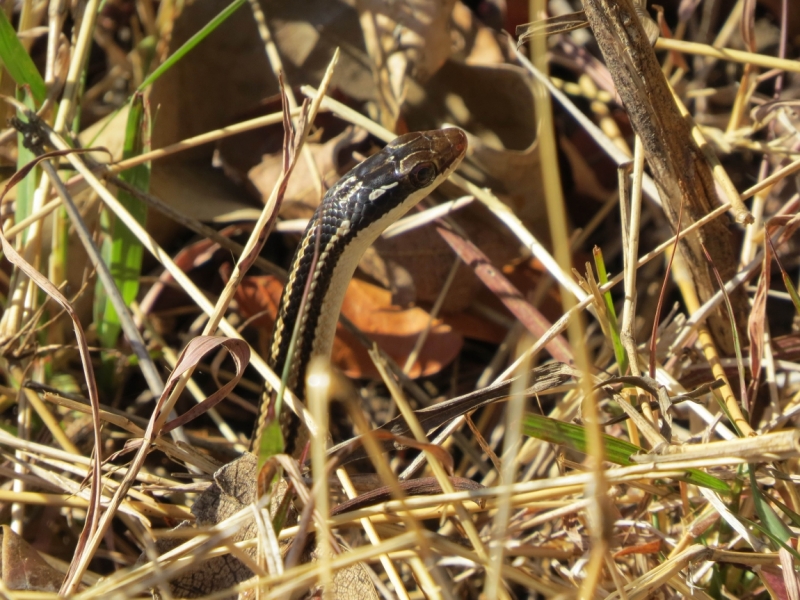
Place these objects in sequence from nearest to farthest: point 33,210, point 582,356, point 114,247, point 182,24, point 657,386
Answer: point 582,356 < point 657,386 < point 33,210 < point 114,247 < point 182,24

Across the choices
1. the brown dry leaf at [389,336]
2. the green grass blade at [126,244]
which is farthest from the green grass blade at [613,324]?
the green grass blade at [126,244]

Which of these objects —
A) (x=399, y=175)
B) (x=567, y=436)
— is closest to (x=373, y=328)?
(x=399, y=175)

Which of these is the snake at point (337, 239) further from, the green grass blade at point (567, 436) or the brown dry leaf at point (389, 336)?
the green grass blade at point (567, 436)

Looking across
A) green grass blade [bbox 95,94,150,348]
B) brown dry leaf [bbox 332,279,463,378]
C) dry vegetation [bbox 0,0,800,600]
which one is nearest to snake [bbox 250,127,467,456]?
dry vegetation [bbox 0,0,800,600]

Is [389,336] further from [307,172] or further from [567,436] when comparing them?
[567,436]

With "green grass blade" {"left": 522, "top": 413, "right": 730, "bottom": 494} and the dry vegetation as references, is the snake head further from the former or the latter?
"green grass blade" {"left": 522, "top": 413, "right": 730, "bottom": 494}

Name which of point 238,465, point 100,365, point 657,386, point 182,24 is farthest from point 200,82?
point 657,386

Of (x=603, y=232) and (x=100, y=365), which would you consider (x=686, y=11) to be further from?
(x=100, y=365)
